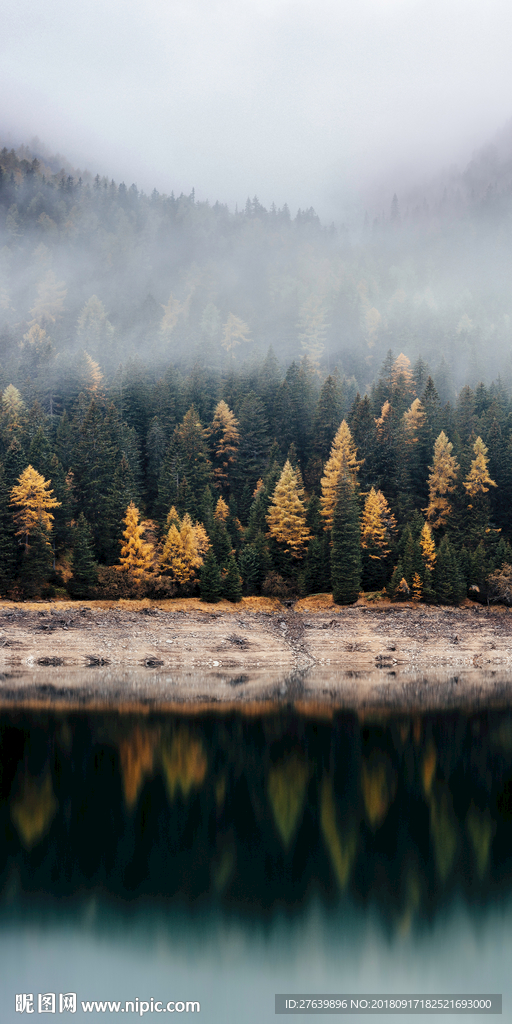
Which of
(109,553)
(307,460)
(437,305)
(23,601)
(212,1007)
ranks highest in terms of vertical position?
(437,305)

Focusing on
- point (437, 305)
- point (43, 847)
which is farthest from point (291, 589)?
point (437, 305)

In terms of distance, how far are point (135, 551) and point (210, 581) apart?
8.88 meters

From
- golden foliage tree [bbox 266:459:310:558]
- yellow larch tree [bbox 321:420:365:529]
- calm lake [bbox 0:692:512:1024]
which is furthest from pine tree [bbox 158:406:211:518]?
calm lake [bbox 0:692:512:1024]

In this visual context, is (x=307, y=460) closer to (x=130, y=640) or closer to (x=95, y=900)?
(x=130, y=640)

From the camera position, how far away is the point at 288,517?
246 feet

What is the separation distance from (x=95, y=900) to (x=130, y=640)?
38.5m

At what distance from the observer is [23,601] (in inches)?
2566

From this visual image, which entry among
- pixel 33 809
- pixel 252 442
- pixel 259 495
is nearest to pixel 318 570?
pixel 259 495

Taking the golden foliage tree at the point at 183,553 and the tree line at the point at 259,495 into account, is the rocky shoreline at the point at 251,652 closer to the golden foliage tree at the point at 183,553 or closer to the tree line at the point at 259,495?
the golden foliage tree at the point at 183,553

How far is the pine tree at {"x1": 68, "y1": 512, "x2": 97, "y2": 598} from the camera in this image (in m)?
67.1

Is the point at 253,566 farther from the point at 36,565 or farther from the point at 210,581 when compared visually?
the point at 36,565

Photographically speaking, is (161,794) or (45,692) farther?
(45,692)

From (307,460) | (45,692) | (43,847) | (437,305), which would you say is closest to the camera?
(43,847)

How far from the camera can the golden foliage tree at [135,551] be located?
226 ft
